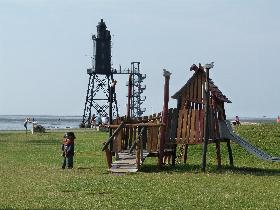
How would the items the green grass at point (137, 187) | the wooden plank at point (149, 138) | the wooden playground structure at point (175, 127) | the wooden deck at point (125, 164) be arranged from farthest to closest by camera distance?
the wooden plank at point (149, 138)
the wooden playground structure at point (175, 127)
the wooden deck at point (125, 164)
the green grass at point (137, 187)

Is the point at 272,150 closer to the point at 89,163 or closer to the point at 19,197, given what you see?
the point at 89,163

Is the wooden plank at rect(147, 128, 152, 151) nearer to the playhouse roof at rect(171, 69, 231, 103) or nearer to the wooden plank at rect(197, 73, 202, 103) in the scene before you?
the playhouse roof at rect(171, 69, 231, 103)

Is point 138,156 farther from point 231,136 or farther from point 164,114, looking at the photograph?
point 231,136

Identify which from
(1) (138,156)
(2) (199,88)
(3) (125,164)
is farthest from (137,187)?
(2) (199,88)

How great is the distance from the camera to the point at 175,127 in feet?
73.2

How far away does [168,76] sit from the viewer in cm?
2189

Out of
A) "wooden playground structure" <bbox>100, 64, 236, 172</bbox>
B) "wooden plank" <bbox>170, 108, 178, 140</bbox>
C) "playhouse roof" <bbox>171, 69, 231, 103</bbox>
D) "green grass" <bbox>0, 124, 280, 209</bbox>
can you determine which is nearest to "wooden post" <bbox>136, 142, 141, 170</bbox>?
"wooden playground structure" <bbox>100, 64, 236, 172</bbox>

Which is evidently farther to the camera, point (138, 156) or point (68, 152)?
point (68, 152)

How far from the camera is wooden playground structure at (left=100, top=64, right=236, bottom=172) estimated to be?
2156 centimetres

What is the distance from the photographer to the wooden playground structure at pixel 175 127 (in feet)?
70.7

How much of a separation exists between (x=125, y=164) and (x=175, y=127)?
2.38 m

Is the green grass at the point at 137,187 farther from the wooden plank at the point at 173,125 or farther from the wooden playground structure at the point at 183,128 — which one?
the wooden plank at the point at 173,125

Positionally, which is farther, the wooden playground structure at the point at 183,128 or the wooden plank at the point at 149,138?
the wooden plank at the point at 149,138

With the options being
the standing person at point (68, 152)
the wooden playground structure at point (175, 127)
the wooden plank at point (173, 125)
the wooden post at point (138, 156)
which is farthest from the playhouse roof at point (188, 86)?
the standing person at point (68, 152)
